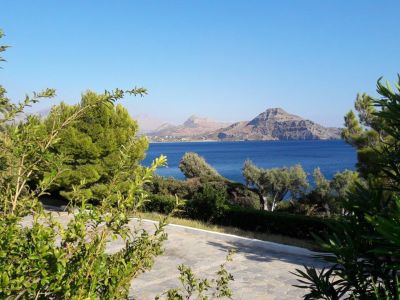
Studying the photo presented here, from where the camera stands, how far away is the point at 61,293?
7.09 feet

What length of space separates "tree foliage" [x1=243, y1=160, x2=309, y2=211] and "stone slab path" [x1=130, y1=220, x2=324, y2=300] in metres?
16.1

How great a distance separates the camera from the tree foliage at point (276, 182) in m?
31.0

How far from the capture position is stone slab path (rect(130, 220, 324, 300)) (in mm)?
9398

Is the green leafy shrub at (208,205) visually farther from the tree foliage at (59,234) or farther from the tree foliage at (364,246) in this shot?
the tree foliage at (59,234)

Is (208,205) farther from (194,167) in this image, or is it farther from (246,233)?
(194,167)

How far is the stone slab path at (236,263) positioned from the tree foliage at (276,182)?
16137 mm

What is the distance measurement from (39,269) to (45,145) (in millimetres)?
919

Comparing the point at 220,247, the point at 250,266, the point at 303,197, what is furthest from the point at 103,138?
the point at 303,197

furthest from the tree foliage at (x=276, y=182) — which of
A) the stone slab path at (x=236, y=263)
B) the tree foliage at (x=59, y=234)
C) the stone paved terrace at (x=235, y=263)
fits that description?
the tree foliage at (x=59, y=234)

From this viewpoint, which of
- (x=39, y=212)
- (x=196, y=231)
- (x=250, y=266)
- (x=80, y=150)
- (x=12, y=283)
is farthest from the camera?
(x=80, y=150)

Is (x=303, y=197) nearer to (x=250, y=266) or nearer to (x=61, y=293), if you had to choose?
(x=250, y=266)

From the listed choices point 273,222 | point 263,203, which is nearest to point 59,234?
point 273,222

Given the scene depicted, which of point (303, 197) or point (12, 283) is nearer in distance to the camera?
point (12, 283)

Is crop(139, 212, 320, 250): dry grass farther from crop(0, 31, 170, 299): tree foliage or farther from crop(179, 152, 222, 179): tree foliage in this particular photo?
crop(179, 152, 222, 179): tree foliage
